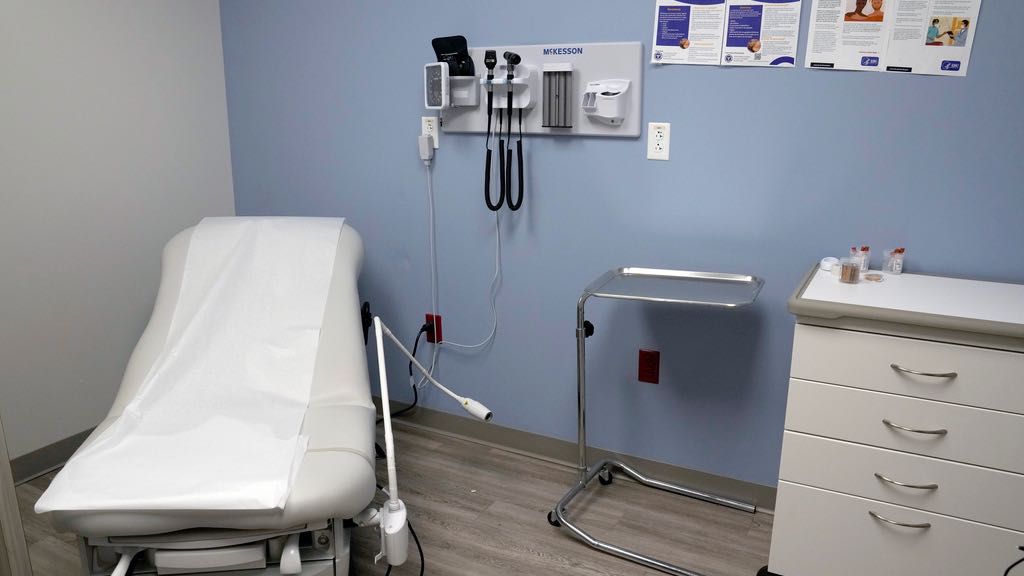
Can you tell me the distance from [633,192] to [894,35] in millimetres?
828

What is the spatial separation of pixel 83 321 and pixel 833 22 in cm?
264

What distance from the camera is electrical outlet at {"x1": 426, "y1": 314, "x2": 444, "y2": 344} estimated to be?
285 centimetres

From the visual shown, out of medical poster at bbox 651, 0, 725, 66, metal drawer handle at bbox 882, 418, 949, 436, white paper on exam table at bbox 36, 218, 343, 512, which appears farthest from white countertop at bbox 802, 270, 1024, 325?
white paper on exam table at bbox 36, 218, 343, 512

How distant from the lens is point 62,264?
8.47ft

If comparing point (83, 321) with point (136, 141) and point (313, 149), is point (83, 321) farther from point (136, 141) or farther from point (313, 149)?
point (313, 149)

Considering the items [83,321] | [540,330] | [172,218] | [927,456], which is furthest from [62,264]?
[927,456]

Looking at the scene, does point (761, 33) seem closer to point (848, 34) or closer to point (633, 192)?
point (848, 34)

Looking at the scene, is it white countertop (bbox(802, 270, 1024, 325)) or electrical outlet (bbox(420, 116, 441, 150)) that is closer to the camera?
white countertop (bbox(802, 270, 1024, 325))

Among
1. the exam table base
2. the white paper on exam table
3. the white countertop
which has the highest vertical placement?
the white countertop

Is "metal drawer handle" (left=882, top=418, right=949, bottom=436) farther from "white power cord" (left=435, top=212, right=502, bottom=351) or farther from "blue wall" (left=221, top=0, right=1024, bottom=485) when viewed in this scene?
"white power cord" (left=435, top=212, right=502, bottom=351)

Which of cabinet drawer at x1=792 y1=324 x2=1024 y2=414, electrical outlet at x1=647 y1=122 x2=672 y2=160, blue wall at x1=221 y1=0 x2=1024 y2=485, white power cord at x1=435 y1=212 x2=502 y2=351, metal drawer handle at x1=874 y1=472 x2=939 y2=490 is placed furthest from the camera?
white power cord at x1=435 y1=212 x2=502 y2=351

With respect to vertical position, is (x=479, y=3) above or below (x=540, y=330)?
above

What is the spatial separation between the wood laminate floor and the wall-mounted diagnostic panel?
1188mm

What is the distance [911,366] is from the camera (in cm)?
168
